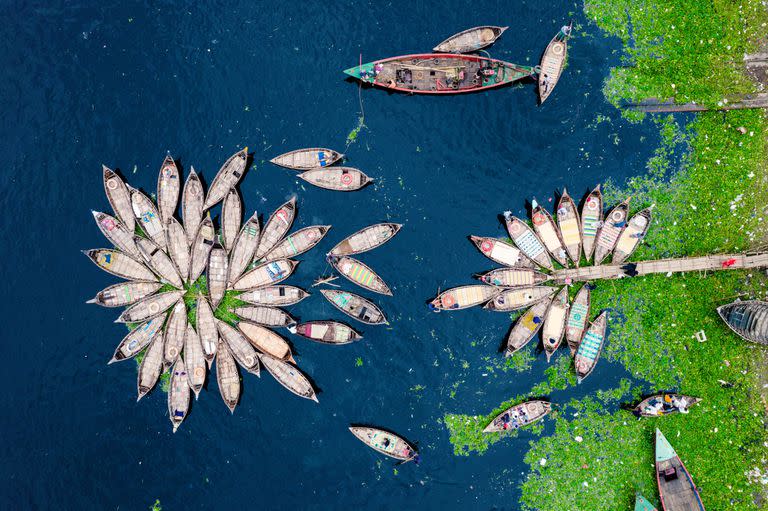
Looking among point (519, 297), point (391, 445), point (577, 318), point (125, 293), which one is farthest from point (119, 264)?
point (577, 318)

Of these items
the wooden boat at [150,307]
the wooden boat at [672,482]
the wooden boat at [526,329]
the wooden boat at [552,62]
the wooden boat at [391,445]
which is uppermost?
the wooden boat at [552,62]

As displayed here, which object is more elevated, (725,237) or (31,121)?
(31,121)

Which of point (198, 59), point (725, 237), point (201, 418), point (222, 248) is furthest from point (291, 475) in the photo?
point (725, 237)

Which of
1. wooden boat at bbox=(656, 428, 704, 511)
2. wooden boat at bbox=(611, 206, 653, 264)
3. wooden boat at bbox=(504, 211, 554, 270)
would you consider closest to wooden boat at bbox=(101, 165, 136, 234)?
wooden boat at bbox=(504, 211, 554, 270)

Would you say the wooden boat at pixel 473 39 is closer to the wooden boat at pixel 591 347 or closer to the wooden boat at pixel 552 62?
the wooden boat at pixel 552 62

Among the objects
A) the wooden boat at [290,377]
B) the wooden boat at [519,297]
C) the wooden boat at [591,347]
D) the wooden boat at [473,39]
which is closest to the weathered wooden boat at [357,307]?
the wooden boat at [290,377]

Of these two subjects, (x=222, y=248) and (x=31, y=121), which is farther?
(x=31, y=121)

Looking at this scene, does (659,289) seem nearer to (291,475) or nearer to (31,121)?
(291,475)

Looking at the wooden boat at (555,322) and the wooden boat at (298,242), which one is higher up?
the wooden boat at (298,242)
